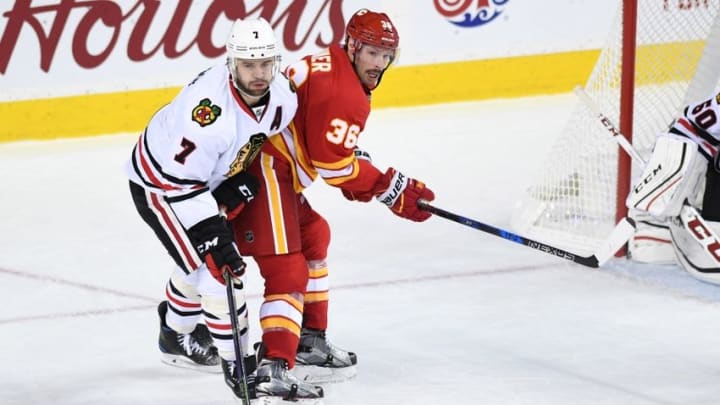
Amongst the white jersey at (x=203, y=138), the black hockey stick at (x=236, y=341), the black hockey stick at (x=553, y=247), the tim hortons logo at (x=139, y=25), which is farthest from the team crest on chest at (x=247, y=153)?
the tim hortons logo at (x=139, y=25)

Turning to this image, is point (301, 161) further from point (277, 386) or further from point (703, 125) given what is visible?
point (703, 125)

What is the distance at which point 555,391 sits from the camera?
350cm

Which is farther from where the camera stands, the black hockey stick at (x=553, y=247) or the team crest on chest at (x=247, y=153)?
the black hockey stick at (x=553, y=247)

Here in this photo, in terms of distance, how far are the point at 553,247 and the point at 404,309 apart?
2.23 ft

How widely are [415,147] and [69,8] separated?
5.85 feet

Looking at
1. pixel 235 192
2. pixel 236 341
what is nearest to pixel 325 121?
pixel 235 192

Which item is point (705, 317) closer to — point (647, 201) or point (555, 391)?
point (647, 201)

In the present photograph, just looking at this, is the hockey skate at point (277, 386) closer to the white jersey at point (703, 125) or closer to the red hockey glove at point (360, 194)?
the red hockey glove at point (360, 194)

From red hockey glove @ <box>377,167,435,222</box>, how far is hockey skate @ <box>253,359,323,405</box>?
0.53 metres

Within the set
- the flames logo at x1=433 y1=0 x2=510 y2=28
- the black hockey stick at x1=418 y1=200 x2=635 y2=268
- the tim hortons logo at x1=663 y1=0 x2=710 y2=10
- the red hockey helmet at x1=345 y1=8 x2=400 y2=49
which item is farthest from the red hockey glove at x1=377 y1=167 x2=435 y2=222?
the flames logo at x1=433 y1=0 x2=510 y2=28

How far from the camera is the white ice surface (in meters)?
3.56

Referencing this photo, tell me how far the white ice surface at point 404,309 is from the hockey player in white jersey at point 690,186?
0.33 ft

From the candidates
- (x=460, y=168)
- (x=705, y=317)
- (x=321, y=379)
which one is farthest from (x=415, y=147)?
(x=321, y=379)

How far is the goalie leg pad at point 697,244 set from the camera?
4.40 metres
